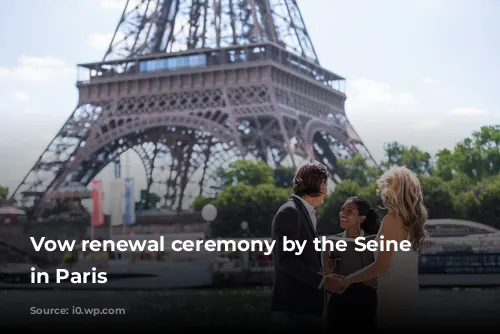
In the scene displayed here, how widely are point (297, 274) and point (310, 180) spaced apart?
1.34ft

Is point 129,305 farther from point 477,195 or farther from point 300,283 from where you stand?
point 300,283

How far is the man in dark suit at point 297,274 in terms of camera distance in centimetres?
345

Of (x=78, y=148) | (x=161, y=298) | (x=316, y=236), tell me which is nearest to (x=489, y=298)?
(x=161, y=298)

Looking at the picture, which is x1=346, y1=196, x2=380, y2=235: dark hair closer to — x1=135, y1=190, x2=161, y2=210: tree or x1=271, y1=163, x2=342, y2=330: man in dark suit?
x1=271, y1=163, x2=342, y2=330: man in dark suit

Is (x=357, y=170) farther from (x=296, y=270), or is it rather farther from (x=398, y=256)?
(x=296, y=270)

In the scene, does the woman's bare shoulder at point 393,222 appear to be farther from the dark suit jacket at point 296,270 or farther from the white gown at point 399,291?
the dark suit jacket at point 296,270

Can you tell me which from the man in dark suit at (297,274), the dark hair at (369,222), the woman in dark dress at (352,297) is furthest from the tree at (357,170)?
the man in dark suit at (297,274)

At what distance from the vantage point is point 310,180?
366cm

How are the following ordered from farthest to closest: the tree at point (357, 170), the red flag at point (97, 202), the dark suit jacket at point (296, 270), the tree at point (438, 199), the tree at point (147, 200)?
the tree at point (147, 200) → the red flag at point (97, 202) → the tree at point (357, 170) → the tree at point (438, 199) → the dark suit jacket at point (296, 270)

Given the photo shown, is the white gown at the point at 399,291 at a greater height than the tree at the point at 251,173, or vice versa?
the tree at the point at 251,173

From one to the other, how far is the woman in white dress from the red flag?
118ft

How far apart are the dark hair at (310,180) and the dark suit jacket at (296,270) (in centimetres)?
12

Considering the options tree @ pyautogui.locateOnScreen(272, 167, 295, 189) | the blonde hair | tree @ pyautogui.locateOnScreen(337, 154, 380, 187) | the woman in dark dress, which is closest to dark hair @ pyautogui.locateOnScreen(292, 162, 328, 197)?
the blonde hair

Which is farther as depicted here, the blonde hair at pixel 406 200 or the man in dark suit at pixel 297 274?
the blonde hair at pixel 406 200
